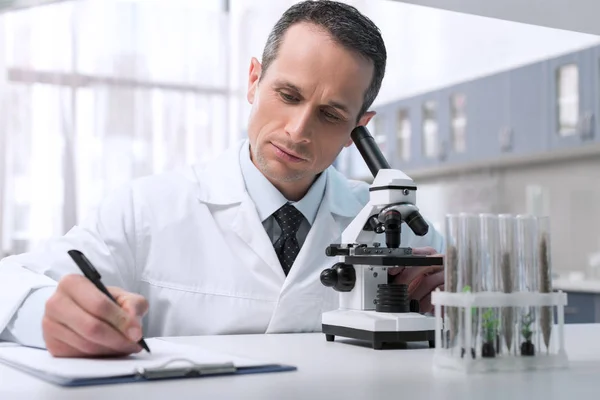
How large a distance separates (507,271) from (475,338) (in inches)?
3.8

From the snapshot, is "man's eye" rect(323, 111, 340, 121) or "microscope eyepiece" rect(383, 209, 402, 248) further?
"man's eye" rect(323, 111, 340, 121)

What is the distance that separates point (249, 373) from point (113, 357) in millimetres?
200

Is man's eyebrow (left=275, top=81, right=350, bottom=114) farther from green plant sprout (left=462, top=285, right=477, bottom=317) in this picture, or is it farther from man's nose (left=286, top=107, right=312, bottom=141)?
green plant sprout (left=462, top=285, right=477, bottom=317)

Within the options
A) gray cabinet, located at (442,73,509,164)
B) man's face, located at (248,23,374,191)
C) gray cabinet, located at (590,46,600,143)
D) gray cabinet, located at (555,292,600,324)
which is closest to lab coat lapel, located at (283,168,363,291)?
man's face, located at (248,23,374,191)

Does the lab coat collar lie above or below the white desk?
above

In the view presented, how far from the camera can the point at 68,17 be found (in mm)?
3787

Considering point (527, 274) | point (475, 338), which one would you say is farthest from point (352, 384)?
point (527, 274)

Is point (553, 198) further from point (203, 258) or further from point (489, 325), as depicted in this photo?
point (489, 325)

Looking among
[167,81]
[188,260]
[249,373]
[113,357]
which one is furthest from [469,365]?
[167,81]

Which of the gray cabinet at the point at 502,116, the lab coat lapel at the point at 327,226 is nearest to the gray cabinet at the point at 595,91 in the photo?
the gray cabinet at the point at 502,116

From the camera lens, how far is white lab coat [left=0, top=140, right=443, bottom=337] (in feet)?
5.08

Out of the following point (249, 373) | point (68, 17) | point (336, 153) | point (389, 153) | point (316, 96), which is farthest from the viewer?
point (389, 153)

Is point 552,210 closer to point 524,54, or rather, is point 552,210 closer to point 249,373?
point 524,54

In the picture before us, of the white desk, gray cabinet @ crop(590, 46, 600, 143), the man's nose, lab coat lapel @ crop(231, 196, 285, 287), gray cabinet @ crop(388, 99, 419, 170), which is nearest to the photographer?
the white desk
